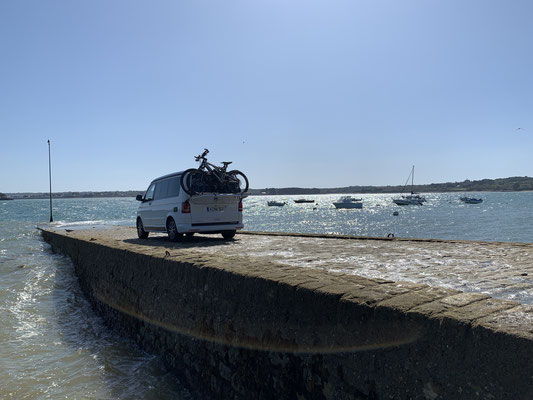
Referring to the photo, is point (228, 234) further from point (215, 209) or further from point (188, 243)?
point (188, 243)

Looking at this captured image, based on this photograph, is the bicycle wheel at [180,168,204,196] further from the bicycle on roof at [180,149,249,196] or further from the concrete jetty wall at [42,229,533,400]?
the concrete jetty wall at [42,229,533,400]

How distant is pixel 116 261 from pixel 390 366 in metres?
7.59

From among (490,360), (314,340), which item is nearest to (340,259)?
(314,340)

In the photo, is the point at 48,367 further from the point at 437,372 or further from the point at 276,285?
the point at 437,372

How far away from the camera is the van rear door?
421 inches

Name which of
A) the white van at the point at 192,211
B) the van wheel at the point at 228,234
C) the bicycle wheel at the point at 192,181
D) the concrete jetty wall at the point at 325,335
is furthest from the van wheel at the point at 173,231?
the concrete jetty wall at the point at 325,335

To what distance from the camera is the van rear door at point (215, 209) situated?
35.1ft

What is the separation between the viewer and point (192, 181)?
35.4 ft

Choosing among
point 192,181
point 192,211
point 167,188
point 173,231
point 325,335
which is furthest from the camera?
point 167,188

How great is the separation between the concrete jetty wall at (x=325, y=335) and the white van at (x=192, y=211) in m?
3.59

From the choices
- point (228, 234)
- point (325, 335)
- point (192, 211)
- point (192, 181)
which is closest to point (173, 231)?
point (192, 211)

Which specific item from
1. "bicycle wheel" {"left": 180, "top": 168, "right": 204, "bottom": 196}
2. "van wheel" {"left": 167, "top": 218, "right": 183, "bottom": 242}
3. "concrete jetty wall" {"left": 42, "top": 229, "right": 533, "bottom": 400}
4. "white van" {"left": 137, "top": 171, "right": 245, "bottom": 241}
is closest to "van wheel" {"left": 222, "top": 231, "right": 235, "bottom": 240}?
"white van" {"left": 137, "top": 171, "right": 245, "bottom": 241}

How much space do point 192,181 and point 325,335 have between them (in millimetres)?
7777

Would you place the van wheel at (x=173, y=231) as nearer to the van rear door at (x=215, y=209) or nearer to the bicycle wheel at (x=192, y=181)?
the van rear door at (x=215, y=209)
